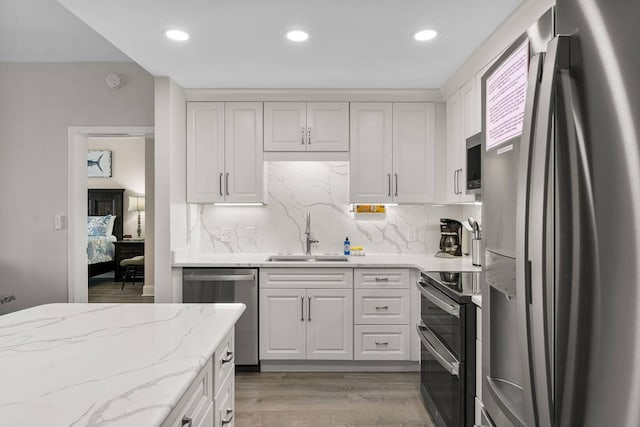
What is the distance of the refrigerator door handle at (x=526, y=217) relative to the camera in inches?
30.4

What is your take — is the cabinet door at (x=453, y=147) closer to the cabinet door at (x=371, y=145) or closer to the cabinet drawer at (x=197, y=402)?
the cabinet door at (x=371, y=145)

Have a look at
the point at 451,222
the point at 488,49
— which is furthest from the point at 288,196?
the point at 488,49

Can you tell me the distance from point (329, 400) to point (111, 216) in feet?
21.1

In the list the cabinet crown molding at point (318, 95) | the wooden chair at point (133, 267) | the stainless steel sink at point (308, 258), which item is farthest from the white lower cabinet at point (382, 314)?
the wooden chair at point (133, 267)

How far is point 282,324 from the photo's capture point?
11.1 ft

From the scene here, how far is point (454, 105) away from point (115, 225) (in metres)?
6.85

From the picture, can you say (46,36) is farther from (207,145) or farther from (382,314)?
(382,314)

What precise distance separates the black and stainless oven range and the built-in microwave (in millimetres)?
562

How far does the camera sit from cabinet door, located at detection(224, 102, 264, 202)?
3648mm

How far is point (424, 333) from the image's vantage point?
2.62 metres

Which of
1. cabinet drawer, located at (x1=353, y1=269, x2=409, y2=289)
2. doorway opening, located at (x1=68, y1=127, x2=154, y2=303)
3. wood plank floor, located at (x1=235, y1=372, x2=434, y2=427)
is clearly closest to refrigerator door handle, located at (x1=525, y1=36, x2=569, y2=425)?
wood plank floor, located at (x1=235, y1=372, x2=434, y2=427)

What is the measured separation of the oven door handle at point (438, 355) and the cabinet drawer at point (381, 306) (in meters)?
0.67

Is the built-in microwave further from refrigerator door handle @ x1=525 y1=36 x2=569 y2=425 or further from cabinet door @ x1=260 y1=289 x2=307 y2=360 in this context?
cabinet door @ x1=260 y1=289 x2=307 y2=360

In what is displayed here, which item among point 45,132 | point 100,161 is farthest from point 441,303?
point 100,161
